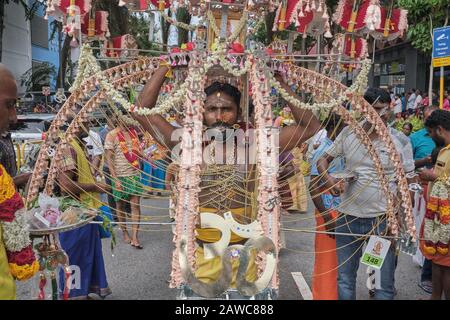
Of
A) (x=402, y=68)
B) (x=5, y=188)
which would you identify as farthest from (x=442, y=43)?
(x=402, y=68)

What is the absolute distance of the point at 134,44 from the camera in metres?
3.24

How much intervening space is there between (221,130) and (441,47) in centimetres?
544

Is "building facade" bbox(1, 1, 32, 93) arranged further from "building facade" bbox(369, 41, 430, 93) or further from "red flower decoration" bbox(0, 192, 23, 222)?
"red flower decoration" bbox(0, 192, 23, 222)

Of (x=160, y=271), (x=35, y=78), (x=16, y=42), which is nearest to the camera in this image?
(x=160, y=271)

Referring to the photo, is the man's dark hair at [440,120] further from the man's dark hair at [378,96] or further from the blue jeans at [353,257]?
the blue jeans at [353,257]

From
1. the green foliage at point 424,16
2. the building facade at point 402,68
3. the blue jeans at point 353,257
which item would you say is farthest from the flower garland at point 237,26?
the building facade at point 402,68

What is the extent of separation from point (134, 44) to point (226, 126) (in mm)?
1057

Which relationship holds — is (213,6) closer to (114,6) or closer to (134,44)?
(134,44)

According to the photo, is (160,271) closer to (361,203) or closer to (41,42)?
(361,203)

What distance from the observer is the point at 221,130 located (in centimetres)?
264

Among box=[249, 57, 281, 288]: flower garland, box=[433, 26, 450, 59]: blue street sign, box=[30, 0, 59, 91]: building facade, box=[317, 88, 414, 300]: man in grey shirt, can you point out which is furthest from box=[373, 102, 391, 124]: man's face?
box=[30, 0, 59, 91]: building facade

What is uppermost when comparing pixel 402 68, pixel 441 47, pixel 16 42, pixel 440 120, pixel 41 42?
pixel 41 42

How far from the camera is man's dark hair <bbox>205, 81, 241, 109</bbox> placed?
273cm
